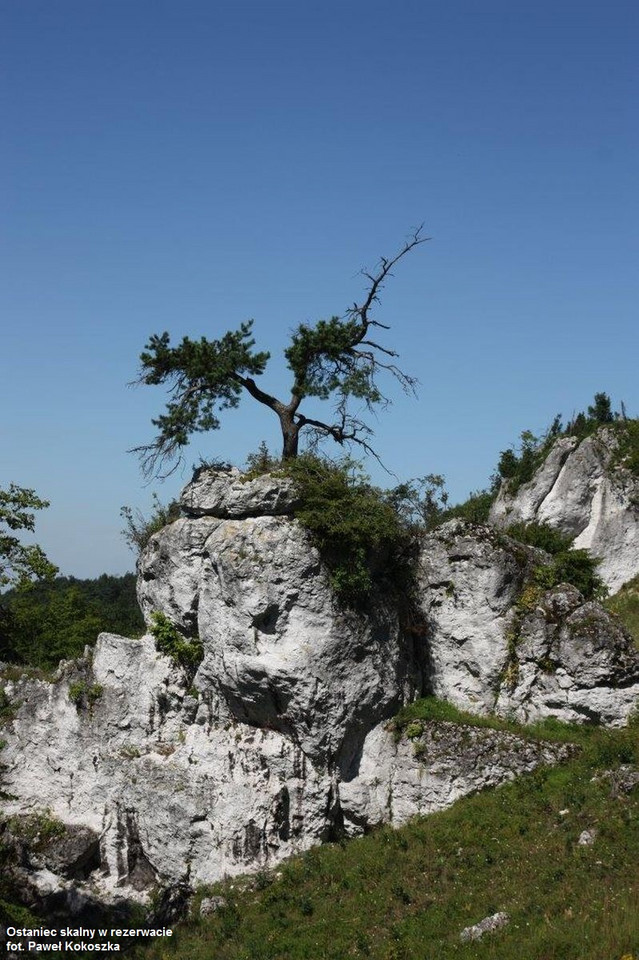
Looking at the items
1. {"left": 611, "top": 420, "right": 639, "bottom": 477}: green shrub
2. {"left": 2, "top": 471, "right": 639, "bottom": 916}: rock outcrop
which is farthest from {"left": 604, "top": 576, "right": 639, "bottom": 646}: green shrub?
{"left": 2, "top": 471, "right": 639, "bottom": 916}: rock outcrop

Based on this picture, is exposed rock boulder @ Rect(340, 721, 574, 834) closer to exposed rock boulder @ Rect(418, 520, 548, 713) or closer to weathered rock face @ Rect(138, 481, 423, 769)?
weathered rock face @ Rect(138, 481, 423, 769)

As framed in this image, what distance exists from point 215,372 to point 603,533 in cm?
2622

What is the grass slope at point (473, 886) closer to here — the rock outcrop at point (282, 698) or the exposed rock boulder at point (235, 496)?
the rock outcrop at point (282, 698)

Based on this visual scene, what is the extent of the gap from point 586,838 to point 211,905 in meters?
9.24

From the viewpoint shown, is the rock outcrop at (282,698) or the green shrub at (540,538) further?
the green shrub at (540,538)

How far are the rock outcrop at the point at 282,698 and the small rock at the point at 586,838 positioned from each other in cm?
329

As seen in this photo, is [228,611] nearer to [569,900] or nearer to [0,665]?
[0,665]

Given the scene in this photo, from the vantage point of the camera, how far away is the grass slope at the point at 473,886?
12812 mm

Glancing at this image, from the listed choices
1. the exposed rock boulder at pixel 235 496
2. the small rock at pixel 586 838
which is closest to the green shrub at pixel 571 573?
the small rock at pixel 586 838

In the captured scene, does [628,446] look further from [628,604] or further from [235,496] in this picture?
[235,496]

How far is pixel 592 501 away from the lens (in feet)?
136

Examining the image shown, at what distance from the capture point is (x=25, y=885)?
773 inches

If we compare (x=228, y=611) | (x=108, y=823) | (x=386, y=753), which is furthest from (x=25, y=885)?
(x=386, y=753)

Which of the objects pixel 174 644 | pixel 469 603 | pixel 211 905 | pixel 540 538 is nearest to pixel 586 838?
pixel 469 603
